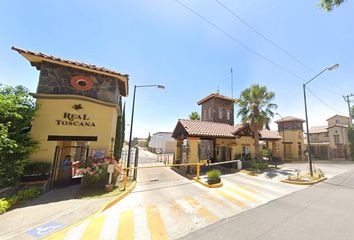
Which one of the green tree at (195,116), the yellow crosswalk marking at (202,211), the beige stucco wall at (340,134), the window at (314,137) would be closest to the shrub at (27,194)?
the yellow crosswalk marking at (202,211)

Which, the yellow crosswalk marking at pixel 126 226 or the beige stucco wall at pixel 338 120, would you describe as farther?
the beige stucco wall at pixel 338 120

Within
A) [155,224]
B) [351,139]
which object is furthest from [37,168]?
[351,139]

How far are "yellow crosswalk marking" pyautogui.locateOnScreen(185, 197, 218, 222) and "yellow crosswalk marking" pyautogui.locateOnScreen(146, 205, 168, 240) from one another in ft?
5.65

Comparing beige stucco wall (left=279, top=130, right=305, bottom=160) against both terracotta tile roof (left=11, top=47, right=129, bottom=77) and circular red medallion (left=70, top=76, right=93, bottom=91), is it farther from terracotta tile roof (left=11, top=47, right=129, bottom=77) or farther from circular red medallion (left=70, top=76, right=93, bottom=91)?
circular red medallion (left=70, top=76, right=93, bottom=91)

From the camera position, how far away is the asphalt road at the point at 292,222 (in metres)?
4.86

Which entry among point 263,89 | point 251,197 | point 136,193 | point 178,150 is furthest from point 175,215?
point 263,89

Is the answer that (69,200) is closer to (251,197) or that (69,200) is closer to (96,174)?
(96,174)

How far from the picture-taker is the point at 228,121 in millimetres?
24125

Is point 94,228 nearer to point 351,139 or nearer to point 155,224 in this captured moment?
point 155,224

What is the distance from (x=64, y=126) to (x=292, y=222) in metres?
11.9

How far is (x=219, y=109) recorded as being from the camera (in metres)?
23.9

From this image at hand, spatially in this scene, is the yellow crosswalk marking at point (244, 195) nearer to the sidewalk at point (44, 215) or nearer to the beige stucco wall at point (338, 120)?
the sidewalk at point (44, 215)

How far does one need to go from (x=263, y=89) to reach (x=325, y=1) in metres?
12.2

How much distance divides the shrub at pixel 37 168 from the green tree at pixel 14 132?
623 mm
